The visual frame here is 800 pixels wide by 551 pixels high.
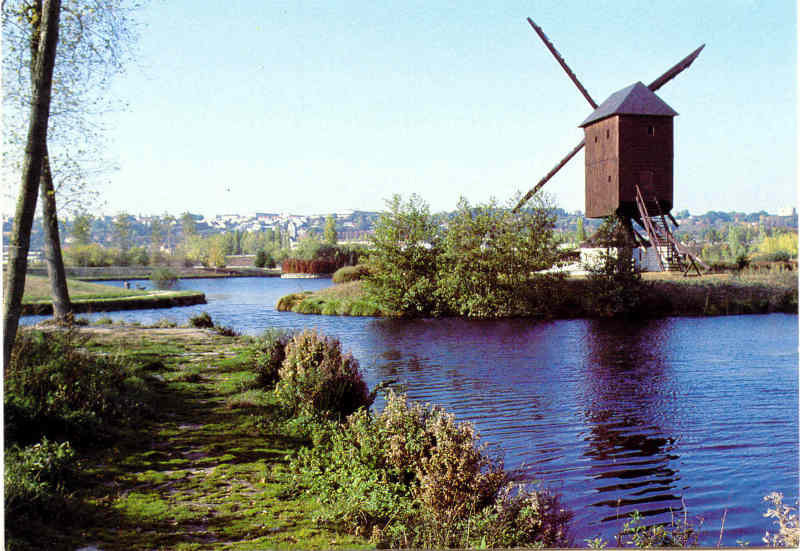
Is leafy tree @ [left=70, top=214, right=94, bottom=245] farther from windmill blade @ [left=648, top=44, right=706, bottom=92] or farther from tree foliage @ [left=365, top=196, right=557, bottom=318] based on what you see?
tree foliage @ [left=365, top=196, right=557, bottom=318]

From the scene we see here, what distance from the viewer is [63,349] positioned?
501 centimetres

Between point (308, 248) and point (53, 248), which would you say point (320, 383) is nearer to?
point (308, 248)

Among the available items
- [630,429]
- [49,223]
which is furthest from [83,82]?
[630,429]

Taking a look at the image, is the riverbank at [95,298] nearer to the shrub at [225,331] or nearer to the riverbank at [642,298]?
the shrub at [225,331]

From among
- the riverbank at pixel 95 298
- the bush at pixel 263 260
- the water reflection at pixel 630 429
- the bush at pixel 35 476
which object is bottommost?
the water reflection at pixel 630 429

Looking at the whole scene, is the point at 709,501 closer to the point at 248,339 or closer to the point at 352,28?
the point at 352,28

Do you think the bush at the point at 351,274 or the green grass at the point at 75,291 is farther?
the bush at the point at 351,274

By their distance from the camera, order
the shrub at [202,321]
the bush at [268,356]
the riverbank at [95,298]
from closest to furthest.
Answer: the riverbank at [95,298], the bush at [268,356], the shrub at [202,321]

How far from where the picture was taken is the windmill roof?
5.18 meters

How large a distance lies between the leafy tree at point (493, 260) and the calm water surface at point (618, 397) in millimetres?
3205

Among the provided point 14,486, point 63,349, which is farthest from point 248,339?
point 14,486

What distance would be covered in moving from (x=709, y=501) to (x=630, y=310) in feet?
28.2

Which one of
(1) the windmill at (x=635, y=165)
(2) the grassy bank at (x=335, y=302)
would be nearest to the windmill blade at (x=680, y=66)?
(1) the windmill at (x=635, y=165)

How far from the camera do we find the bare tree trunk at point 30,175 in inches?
147
